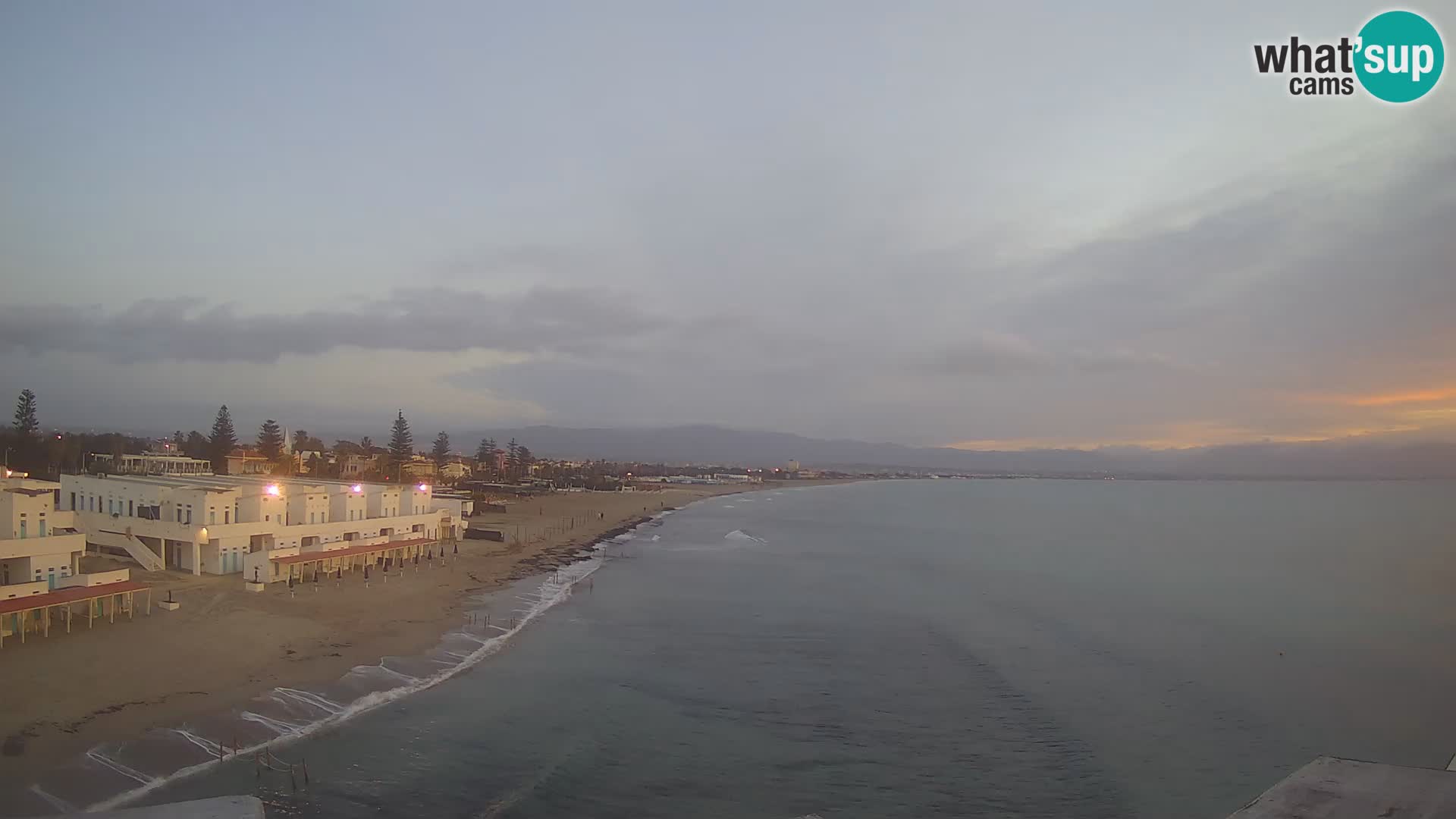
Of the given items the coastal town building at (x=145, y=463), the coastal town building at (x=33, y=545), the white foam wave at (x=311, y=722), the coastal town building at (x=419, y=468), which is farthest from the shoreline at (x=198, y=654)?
the coastal town building at (x=419, y=468)

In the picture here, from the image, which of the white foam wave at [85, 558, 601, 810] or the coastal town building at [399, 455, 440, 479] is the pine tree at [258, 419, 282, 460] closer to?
the coastal town building at [399, 455, 440, 479]

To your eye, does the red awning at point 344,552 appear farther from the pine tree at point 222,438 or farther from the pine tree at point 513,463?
the pine tree at point 513,463

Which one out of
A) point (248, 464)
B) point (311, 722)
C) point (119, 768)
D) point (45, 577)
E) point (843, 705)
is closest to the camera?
point (119, 768)

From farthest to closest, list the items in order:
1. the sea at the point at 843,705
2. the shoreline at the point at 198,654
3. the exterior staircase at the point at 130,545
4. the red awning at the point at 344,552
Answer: the red awning at the point at 344,552, the exterior staircase at the point at 130,545, the shoreline at the point at 198,654, the sea at the point at 843,705

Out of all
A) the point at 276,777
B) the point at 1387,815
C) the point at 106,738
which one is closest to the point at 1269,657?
the point at 1387,815

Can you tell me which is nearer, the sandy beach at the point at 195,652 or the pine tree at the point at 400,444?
the sandy beach at the point at 195,652

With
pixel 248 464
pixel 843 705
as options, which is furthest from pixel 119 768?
pixel 248 464

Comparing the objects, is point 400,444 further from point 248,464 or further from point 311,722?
point 311,722
